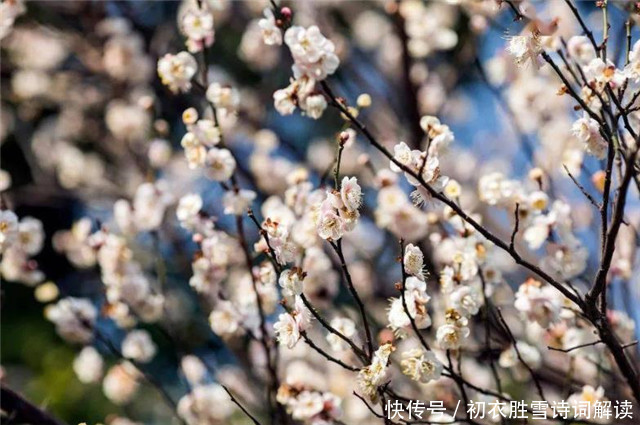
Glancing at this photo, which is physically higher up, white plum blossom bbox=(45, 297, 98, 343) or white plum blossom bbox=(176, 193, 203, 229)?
white plum blossom bbox=(176, 193, 203, 229)

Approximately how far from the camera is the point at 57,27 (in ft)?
18.6

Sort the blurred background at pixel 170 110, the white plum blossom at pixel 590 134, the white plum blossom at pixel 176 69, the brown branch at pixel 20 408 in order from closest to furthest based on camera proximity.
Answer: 1. the white plum blossom at pixel 590 134
2. the brown branch at pixel 20 408
3. the white plum blossom at pixel 176 69
4. the blurred background at pixel 170 110

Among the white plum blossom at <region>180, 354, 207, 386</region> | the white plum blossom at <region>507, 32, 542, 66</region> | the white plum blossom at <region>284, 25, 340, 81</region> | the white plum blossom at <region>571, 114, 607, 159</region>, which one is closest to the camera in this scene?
the white plum blossom at <region>507, 32, 542, 66</region>

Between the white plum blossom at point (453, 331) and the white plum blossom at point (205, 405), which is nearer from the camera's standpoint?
the white plum blossom at point (453, 331)

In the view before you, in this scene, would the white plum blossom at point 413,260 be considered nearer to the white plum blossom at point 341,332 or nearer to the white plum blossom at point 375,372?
the white plum blossom at point 375,372

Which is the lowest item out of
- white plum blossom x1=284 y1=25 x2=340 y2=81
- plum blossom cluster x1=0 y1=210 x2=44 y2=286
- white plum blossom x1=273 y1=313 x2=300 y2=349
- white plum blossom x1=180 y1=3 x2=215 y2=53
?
white plum blossom x1=273 y1=313 x2=300 y2=349

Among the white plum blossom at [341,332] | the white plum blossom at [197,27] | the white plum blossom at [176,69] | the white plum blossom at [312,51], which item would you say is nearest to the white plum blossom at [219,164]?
the white plum blossom at [176,69]

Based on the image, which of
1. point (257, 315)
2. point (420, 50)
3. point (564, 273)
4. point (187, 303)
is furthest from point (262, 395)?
point (187, 303)

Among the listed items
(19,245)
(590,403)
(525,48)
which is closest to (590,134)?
(525,48)

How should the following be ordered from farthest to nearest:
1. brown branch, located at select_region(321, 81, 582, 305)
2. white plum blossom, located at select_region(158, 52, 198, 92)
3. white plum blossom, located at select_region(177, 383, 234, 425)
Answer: white plum blossom, located at select_region(177, 383, 234, 425) < white plum blossom, located at select_region(158, 52, 198, 92) < brown branch, located at select_region(321, 81, 582, 305)

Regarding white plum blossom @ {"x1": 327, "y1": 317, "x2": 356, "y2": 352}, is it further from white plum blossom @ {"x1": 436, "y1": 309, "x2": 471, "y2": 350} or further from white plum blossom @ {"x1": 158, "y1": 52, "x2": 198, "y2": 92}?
white plum blossom @ {"x1": 158, "y1": 52, "x2": 198, "y2": 92}

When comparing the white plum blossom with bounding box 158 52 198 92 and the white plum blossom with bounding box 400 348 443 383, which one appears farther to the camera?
the white plum blossom with bounding box 158 52 198 92

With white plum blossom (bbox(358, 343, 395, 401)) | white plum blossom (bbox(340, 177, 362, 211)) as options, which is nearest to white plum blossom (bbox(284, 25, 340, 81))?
white plum blossom (bbox(340, 177, 362, 211))

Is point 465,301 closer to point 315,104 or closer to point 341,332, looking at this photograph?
point 341,332
